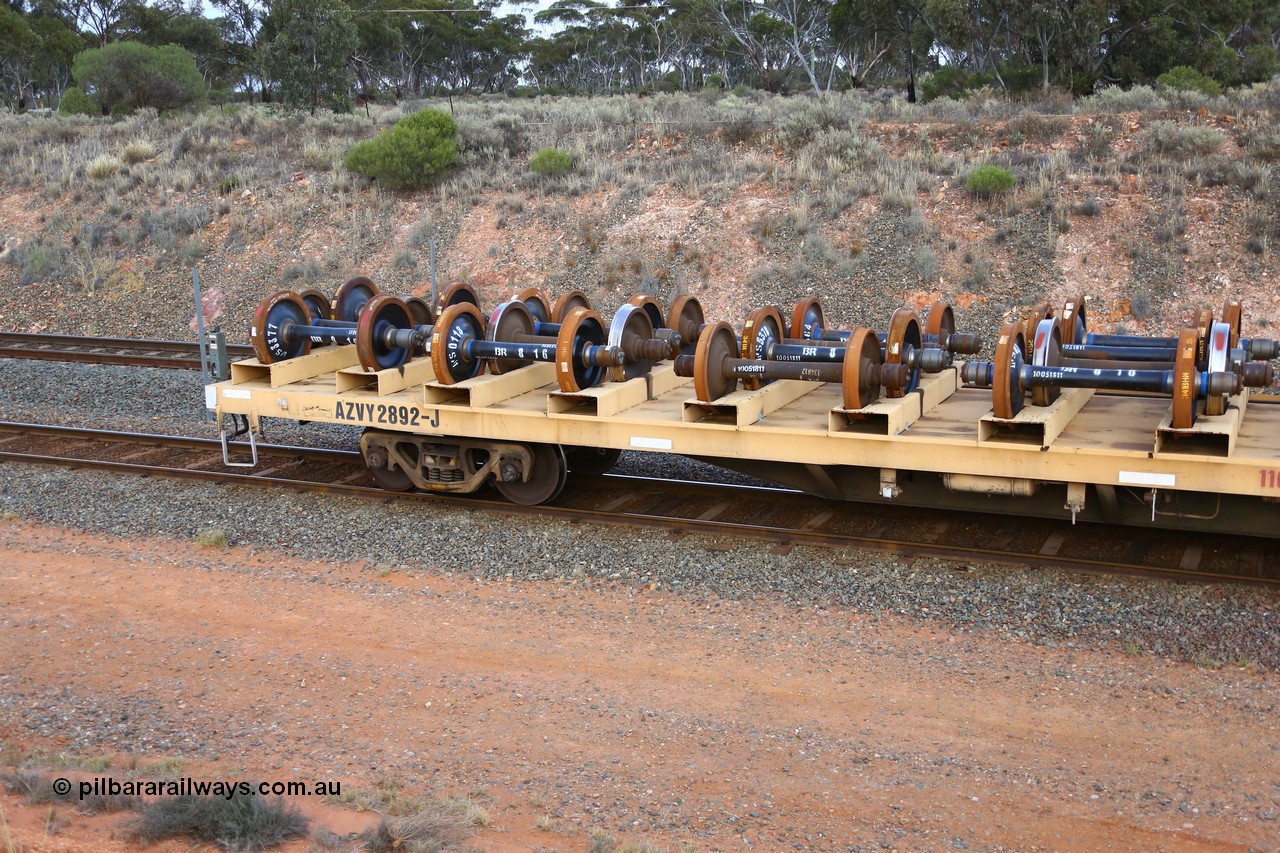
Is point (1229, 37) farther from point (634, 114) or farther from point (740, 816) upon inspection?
point (740, 816)

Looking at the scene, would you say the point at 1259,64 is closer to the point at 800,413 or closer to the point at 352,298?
the point at 800,413

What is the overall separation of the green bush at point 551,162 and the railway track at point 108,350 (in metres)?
9.14

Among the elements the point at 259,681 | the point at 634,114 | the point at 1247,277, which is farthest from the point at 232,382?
the point at 634,114

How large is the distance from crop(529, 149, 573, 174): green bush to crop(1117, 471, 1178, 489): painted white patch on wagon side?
19.5 m

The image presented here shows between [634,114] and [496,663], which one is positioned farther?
[634,114]

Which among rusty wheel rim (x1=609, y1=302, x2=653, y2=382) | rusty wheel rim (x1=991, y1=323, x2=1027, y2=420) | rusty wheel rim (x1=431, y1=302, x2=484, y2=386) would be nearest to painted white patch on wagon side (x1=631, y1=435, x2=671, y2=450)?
rusty wheel rim (x1=609, y1=302, x2=653, y2=382)

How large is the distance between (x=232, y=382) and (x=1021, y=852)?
9.31 m

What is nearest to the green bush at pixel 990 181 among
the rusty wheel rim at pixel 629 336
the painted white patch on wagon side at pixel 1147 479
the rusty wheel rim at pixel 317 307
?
the rusty wheel rim at pixel 629 336

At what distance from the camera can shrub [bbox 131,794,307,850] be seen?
5.41 meters

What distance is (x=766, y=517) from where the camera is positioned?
35.5 feet

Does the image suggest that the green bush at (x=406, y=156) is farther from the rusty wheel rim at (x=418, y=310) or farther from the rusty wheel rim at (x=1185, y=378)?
the rusty wheel rim at (x=1185, y=378)

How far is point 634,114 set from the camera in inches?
1180

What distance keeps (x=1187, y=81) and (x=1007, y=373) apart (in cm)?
2323

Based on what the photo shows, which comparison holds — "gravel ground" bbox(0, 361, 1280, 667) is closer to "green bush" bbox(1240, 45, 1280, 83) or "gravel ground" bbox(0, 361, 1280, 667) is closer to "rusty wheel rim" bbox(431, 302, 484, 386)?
"rusty wheel rim" bbox(431, 302, 484, 386)
